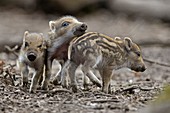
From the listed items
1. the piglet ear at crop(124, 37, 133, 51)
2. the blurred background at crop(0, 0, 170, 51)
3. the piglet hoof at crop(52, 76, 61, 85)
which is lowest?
the piglet hoof at crop(52, 76, 61, 85)

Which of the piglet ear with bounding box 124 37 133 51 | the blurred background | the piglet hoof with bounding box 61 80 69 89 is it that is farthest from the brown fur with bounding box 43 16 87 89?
the blurred background

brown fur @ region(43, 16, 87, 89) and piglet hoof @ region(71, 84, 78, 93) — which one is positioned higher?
brown fur @ region(43, 16, 87, 89)

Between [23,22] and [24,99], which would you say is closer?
[24,99]

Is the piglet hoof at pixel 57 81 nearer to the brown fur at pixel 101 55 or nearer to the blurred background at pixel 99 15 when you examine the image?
the brown fur at pixel 101 55

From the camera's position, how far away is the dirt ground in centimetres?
623

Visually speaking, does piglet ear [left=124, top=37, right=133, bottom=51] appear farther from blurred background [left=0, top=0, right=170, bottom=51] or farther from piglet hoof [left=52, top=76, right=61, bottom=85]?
blurred background [left=0, top=0, right=170, bottom=51]

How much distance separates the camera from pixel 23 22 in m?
17.8

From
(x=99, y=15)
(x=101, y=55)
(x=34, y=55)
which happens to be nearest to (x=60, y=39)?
(x=34, y=55)

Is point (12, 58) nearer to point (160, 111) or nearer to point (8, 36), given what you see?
point (8, 36)

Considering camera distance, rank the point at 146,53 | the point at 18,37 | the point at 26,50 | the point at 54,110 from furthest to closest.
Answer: the point at 18,37, the point at 146,53, the point at 26,50, the point at 54,110

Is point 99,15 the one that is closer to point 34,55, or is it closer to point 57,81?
point 57,81

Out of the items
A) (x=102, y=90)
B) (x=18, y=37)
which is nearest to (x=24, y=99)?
(x=102, y=90)

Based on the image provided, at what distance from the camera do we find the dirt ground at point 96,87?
623 cm

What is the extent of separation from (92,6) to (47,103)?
12.7 meters
